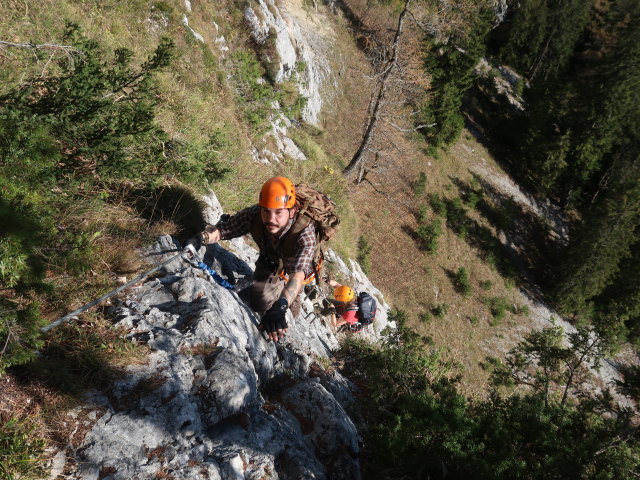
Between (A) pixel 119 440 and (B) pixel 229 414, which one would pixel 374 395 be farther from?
(A) pixel 119 440

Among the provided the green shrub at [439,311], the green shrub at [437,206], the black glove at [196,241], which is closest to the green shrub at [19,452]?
the black glove at [196,241]

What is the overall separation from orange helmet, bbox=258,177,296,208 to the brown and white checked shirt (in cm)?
35

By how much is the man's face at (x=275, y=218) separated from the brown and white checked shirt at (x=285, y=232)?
83 mm

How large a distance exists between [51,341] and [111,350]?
0.42 metres

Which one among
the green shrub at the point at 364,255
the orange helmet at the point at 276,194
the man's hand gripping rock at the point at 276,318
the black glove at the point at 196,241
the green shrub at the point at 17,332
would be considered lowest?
the green shrub at the point at 364,255

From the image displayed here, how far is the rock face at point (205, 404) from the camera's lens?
270 centimetres

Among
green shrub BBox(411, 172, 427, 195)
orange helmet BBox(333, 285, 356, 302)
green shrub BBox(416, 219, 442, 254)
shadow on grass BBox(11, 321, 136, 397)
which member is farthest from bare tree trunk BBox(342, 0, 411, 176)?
shadow on grass BBox(11, 321, 136, 397)

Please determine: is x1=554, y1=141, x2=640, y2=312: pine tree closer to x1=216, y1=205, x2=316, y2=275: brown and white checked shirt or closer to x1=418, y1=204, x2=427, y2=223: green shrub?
x1=418, y1=204, x2=427, y2=223: green shrub

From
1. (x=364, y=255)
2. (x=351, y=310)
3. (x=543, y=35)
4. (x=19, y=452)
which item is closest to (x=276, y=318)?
(x=19, y=452)

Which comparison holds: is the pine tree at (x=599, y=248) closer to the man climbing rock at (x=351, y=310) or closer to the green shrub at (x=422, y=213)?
the green shrub at (x=422, y=213)

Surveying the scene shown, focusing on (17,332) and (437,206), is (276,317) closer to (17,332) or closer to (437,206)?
(17,332)

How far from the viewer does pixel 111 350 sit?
303cm

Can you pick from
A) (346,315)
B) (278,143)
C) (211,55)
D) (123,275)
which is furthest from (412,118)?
(123,275)

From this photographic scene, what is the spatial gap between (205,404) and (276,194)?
2.42 meters
